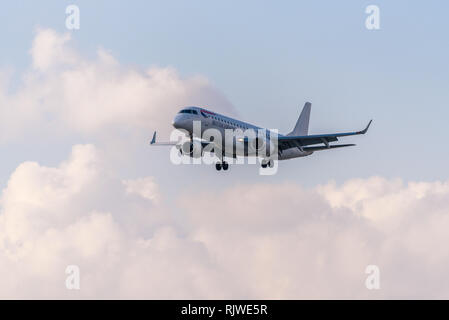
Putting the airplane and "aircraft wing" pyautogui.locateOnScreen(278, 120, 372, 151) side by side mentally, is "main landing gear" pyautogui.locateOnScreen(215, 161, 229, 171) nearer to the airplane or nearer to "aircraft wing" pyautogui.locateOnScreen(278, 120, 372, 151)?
the airplane

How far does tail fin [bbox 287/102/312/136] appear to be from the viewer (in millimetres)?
91938

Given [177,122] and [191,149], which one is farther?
[191,149]

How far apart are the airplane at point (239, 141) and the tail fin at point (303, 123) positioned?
50.8 ft

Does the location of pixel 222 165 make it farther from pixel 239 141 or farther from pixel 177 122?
pixel 177 122

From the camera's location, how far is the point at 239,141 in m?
65.6

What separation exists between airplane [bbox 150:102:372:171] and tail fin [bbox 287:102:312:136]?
15.5 m

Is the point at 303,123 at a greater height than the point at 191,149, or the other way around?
the point at 303,123

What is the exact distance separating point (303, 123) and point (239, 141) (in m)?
30.1

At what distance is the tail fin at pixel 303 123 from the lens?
302ft

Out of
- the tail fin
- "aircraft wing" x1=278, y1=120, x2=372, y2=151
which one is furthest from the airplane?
the tail fin

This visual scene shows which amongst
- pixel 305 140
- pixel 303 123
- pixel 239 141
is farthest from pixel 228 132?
pixel 303 123

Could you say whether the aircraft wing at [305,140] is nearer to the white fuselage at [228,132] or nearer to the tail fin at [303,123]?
the white fuselage at [228,132]
